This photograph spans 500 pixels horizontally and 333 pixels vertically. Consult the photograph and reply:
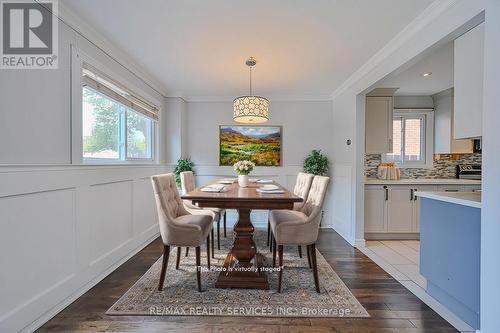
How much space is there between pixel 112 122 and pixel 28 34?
1.21 meters

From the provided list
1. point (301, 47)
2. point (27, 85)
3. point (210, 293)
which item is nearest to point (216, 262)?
point (210, 293)

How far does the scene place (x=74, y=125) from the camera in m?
2.16

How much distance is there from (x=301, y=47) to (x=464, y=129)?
162 cm

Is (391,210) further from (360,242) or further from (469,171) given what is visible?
(469,171)

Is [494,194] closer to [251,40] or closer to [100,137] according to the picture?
[251,40]

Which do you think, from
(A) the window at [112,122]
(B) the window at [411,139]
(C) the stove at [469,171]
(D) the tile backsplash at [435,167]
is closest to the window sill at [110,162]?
(A) the window at [112,122]

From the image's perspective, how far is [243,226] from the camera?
2.38 metres

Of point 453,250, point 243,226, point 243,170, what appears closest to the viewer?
point 453,250

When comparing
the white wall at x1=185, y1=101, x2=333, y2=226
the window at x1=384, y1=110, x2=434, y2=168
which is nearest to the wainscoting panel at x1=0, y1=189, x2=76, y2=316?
the white wall at x1=185, y1=101, x2=333, y2=226

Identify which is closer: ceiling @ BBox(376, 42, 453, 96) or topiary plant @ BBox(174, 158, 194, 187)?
ceiling @ BBox(376, 42, 453, 96)

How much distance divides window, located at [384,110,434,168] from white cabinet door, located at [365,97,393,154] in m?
0.70

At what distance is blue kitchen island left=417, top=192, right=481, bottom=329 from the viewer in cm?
168

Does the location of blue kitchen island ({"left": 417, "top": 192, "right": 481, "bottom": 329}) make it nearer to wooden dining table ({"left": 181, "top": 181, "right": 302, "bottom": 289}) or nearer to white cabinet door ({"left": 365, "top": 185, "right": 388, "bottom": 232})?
wooden dining table ({"left": 181, "top": 181, "right": 302, "bottom": 289})

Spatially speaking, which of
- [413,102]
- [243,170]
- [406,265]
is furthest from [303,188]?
[413,102]
